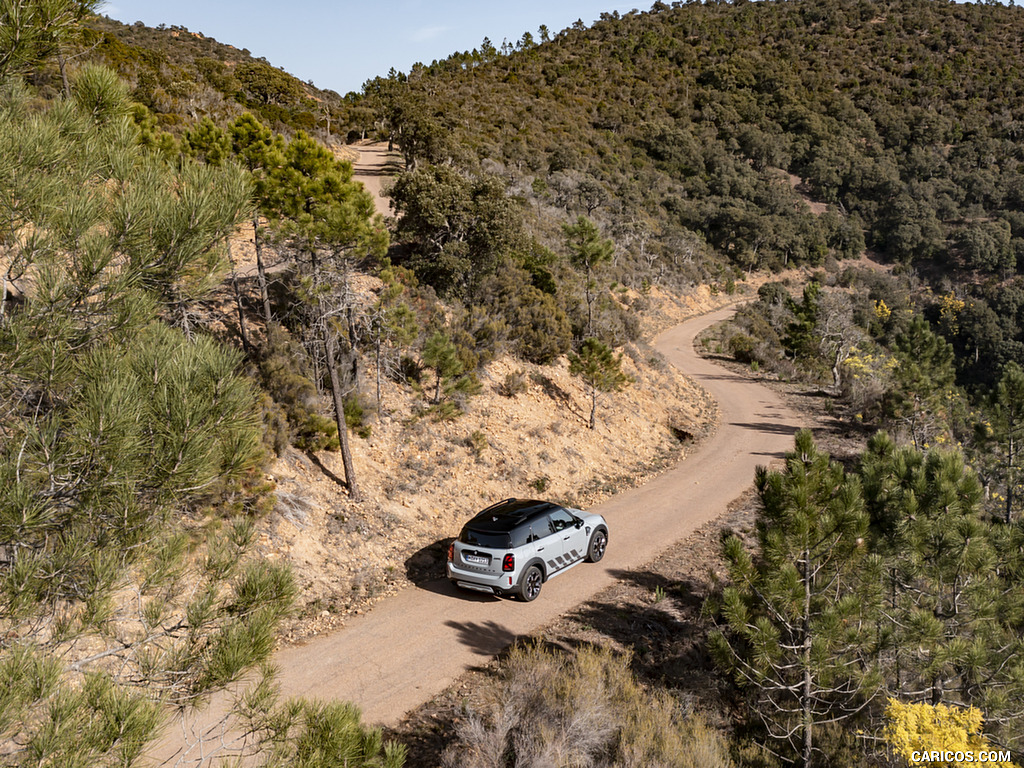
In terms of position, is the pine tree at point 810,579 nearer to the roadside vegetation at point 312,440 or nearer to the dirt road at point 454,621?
the roadside vegetation at point 312,440

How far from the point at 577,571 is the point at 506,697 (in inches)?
182

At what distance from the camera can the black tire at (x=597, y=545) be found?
1179cm

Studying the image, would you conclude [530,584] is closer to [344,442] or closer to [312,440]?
[344,442]

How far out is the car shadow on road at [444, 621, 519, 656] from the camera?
353 inches

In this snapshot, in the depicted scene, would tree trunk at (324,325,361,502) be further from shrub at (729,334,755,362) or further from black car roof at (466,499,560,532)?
shrub at (729,334,755,362)

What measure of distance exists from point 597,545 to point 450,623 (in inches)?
142

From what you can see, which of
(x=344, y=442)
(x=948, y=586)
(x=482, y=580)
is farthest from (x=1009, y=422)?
(x=344, y=442)

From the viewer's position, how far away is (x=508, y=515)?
33.8 ft

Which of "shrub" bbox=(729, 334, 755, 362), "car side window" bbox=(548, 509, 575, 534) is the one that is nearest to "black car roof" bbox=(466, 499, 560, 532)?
"car side window" bbox=(548, 509, 575, 534)

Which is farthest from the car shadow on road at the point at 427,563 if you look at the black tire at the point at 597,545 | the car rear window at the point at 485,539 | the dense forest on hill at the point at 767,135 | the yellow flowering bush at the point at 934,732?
the dense forest on hill at the point at 767,135

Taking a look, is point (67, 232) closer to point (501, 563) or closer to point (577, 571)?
point (501, 563)

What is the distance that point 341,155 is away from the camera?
36406mm

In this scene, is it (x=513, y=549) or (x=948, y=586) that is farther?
(x=513, y=549)

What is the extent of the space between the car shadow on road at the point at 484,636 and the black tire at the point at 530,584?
2.27ft
